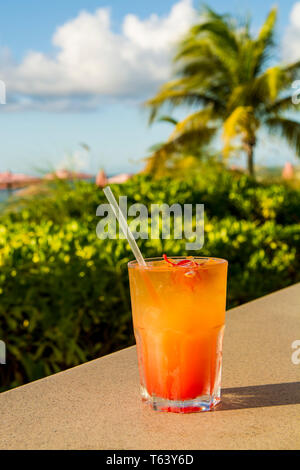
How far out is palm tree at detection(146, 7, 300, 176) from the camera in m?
18.2

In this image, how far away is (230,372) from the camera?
45.9 inches

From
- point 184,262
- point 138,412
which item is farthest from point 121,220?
point 138,412

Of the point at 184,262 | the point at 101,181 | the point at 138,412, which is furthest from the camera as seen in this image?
the point at 101,181

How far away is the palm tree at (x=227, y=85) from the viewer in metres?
18.2

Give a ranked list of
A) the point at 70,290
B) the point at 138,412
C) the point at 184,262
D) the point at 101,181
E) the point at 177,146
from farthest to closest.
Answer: the point at 177,146 < the point at 101,181 < the point at 70,290 < the point at 184,262 < the point at 138,412

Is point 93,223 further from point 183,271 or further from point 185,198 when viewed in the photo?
point 183,271

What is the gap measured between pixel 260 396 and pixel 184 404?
0.49 ft

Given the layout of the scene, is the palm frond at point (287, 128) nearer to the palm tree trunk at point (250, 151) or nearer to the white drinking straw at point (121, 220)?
the palm tree trunk at point (250, 151)

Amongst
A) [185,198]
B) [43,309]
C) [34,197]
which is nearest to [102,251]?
[43,309]

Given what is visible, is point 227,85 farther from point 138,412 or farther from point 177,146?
point 138,412

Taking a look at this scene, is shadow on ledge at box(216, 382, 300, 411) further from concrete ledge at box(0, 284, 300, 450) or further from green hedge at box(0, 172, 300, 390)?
green hedge at box(0, 172, 300, 390)

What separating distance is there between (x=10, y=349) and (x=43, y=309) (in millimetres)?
264

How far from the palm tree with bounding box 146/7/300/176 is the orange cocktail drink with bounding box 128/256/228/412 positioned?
16867 mm

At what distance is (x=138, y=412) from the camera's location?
37.4 inches
